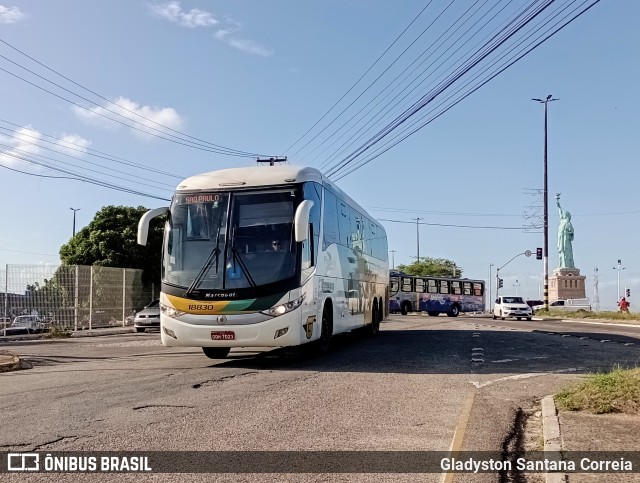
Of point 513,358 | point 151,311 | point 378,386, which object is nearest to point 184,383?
point 378,386

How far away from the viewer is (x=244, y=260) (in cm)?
1148

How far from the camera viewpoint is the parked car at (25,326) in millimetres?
23391

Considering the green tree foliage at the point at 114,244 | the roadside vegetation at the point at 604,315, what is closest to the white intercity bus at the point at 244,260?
the green tree foliage at the point at 114,244

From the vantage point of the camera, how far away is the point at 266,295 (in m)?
11.2

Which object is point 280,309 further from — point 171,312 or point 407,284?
point 407,284

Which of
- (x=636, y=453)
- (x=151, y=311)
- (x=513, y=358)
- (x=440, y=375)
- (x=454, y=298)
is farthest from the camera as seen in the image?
(x=454, y=298)

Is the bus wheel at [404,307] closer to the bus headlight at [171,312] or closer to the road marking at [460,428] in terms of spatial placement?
the bus headlight at [171,312]

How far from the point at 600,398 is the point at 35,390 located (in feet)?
25.0

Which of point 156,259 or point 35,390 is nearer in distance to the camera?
point 35,390

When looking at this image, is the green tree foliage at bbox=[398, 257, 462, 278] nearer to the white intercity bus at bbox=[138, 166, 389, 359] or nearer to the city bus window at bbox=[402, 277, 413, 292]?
the city bus window at bbox=[402, 277, 413, 292]

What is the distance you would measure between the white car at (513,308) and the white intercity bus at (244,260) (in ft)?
101

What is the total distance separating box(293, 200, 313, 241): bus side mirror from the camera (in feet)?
36.7

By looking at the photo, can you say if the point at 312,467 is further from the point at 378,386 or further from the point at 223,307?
the point at 223,307

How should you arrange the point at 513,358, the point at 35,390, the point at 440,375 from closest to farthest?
the point at 35,390 → the point at 440,375 → the point at 513,358
